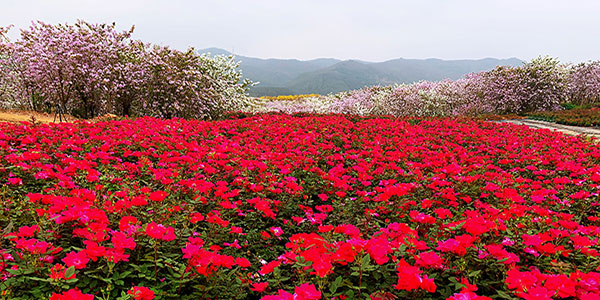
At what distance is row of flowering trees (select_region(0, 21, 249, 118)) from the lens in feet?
34.8

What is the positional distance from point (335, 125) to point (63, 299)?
764 cm

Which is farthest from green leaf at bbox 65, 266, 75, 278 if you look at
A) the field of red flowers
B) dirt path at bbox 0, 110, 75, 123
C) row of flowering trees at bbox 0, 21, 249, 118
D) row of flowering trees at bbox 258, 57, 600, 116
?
row of flowering trees at bbox 258, 57, 600, 116

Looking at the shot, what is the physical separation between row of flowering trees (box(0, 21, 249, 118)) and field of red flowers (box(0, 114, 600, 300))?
593cm

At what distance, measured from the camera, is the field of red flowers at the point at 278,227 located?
1697mm

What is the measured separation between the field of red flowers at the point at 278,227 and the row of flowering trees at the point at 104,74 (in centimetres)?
593

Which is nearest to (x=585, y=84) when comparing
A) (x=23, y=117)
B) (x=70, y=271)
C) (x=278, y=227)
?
(x=278, y=227)

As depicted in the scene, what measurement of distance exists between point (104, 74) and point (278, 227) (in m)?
11.0

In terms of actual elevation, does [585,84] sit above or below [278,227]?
above

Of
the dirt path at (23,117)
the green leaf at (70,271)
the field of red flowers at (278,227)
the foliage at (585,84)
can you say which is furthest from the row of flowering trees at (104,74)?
the foliage at (585,84)

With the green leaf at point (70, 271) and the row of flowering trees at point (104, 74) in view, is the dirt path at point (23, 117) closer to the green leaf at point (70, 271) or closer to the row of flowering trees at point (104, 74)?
the row of flowering trees at point (104, 74)

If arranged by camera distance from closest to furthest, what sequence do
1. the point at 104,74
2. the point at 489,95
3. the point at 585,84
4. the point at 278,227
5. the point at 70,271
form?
1. the point at 70,271
2. the point at 278,227
3. the point at 104,74
4. the point at 489,95
5. the point at 585,84

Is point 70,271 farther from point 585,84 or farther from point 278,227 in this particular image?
point 585,84

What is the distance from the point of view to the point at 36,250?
167 centimetres

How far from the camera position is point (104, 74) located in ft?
36.0
